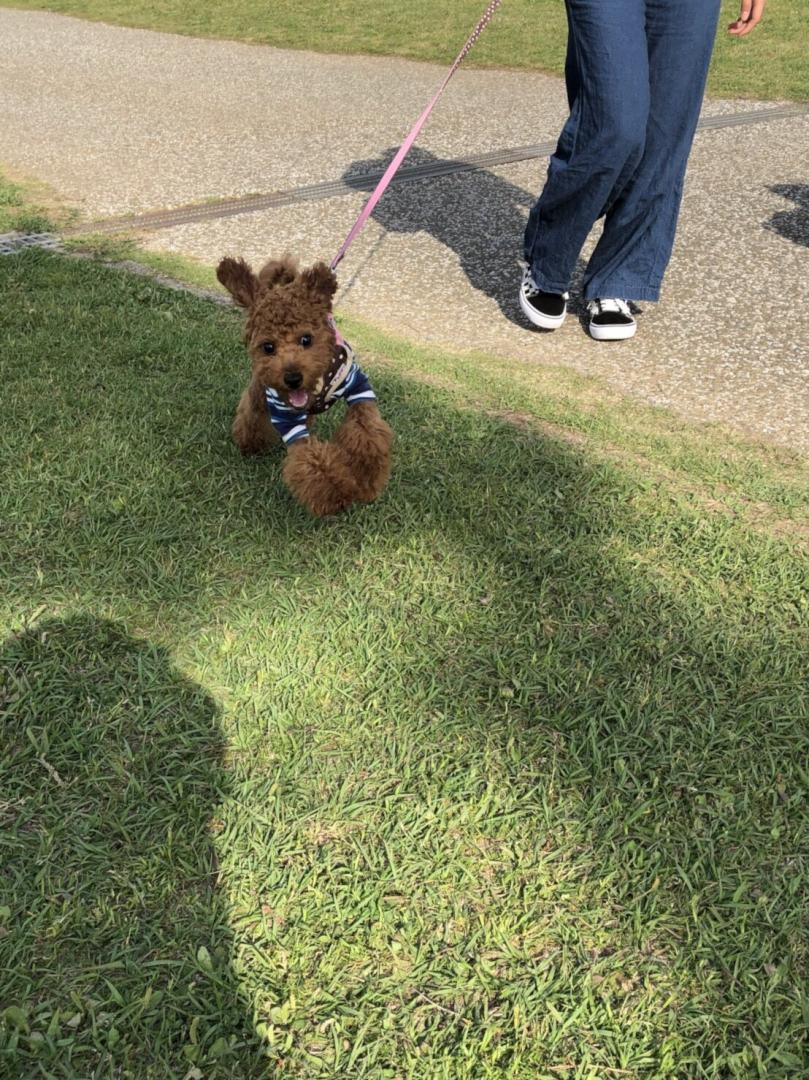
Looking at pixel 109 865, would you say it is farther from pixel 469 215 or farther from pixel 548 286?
pixel 469 215

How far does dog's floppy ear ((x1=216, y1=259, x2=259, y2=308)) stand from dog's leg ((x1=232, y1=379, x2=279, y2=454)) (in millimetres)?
301

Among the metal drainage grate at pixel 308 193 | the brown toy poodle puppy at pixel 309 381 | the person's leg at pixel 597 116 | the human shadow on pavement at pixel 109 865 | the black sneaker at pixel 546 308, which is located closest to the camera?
the human shadow on pavement at pixel 109 865

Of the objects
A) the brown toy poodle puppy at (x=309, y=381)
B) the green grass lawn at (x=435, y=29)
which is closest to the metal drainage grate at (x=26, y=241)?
the brown toy poodle puppy at (x=309, y=381)

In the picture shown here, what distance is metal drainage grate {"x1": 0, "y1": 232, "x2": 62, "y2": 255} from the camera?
16.9 ft

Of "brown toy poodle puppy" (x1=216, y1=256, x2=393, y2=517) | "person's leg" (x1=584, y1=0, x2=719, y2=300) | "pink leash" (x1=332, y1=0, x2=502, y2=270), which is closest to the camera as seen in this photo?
"brown toy poodle puppy" (x1=216, y1=256, x2=393, y2=517)

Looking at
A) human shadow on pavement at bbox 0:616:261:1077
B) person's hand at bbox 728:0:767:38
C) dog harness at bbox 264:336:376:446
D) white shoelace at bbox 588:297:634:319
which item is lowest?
white shoelace at bbox 588:297:634:319

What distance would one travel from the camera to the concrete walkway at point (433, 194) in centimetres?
405

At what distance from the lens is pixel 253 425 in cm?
303

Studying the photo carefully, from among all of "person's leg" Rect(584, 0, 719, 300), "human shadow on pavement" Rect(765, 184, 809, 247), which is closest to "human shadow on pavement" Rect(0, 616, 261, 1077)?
"person's leg" Rect(584, 0, 719, 300)

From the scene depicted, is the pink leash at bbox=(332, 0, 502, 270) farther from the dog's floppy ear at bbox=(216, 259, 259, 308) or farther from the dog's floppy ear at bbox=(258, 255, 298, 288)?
the dog's floppy ear at bbox=(216, 259, 259, 308)

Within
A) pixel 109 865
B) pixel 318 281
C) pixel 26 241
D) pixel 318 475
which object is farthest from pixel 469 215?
pixel 109 865

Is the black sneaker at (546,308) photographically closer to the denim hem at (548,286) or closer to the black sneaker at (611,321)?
the denim hem at (548,286)

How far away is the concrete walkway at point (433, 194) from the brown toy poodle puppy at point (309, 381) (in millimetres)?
1460

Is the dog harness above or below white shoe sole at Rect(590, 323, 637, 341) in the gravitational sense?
above
